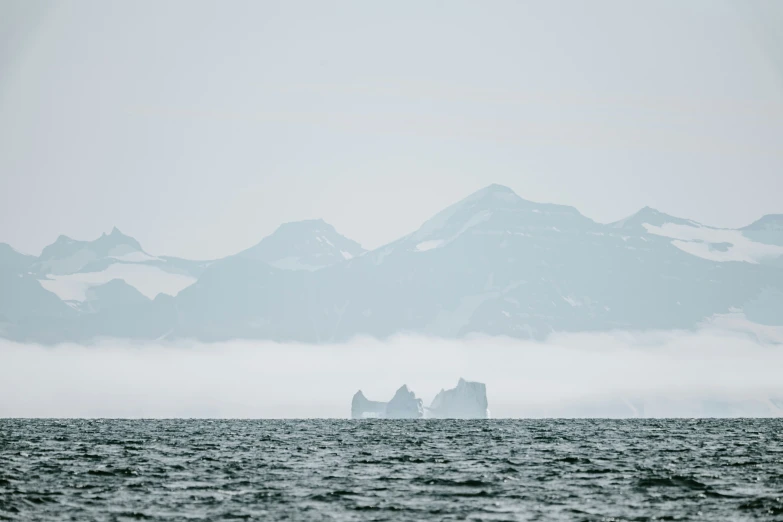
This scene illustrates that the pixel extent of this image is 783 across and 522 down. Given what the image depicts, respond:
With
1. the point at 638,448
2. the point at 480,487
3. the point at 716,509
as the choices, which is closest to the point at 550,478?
the point at 480,487

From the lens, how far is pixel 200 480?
175 ft

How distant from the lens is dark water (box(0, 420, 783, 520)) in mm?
41500

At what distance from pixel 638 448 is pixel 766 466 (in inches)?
876

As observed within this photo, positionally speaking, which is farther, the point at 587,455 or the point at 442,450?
the point at 442,450

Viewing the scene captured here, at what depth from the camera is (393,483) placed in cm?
5194

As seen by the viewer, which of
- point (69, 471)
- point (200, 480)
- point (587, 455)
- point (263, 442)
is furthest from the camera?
point (263, 442)

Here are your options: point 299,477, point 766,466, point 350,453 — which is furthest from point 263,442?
point 766,466

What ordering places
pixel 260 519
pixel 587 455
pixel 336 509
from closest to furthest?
pixel 260 519 → pixel 336 509 → pixel 587 455

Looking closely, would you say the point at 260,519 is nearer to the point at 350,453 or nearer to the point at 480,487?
the point at 480,487

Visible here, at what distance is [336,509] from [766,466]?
1192 inches

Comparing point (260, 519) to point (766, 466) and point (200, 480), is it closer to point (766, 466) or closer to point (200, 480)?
point (200, 480)

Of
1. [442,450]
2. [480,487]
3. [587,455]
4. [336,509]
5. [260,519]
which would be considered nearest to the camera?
[260,519]

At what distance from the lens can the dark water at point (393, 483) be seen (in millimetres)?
41500

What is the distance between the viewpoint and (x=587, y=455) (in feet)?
237
